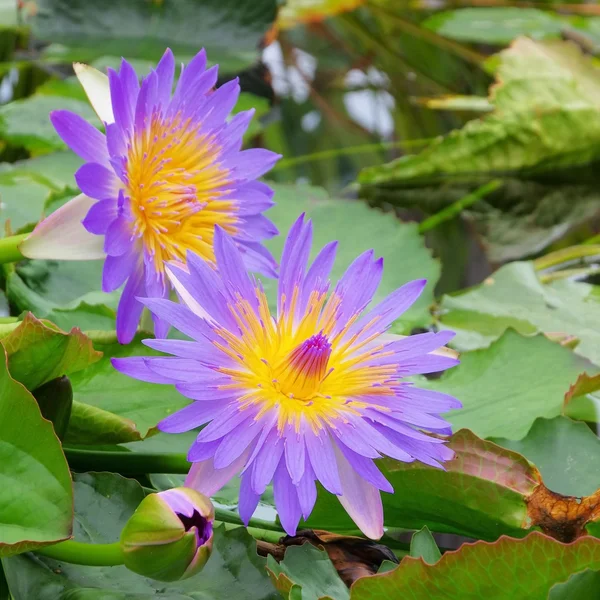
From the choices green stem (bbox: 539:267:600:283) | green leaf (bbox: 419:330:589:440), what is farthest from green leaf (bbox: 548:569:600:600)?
green stem (bbox: 539:267:600:283)

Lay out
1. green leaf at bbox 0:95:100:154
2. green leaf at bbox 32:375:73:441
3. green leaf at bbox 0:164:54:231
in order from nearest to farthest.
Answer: green leaf at bbox 32:375:73:441 < green leaf at bbox 0:164:54:231 < green leaf at bbox 0:95:100:154

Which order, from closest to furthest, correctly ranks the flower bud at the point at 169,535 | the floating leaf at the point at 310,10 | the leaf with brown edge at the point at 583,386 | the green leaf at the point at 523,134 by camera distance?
the flower bud at the point at 169,535 < the leaf with brown edge at the point at 583,386 < the green leaf at the point at 523,134 < the floating leaf at the point at 310,10

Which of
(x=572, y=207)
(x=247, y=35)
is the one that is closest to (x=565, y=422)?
(x=572, y=207)

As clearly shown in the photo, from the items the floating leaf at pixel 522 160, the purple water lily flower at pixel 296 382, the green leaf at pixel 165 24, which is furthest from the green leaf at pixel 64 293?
the green leaf at pixel 165 24

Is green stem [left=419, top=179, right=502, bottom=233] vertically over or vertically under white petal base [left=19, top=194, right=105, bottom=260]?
under

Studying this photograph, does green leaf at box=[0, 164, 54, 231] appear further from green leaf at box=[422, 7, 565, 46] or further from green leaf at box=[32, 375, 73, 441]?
green leaf at box=[422, 7, 565, 46]

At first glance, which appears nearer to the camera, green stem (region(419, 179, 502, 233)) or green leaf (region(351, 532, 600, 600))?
green leaf (region(351, 532, 600, 600))

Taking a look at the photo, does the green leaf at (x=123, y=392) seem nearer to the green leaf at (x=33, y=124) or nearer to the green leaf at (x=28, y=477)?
the green leaf at (x=28, y=477)
